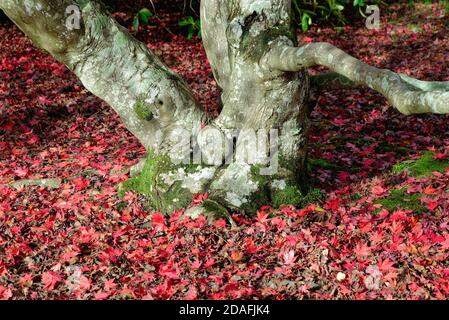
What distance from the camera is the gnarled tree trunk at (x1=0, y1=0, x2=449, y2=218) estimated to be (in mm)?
4371

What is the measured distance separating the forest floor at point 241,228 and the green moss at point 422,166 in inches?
0.5

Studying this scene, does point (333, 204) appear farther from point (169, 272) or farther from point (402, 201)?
point (169, 272)

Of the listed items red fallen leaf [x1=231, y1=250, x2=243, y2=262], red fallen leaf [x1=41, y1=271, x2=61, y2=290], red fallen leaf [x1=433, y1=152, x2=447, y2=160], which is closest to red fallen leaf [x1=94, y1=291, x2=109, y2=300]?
red fallen leaf [x1=41, y1=271, x2=61, y2=290]

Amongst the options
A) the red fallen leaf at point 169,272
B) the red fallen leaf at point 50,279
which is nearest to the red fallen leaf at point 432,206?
the red fallen leaf at point 169,272

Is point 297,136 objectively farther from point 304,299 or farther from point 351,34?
point 351,34

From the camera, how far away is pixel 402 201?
4734 millimetres

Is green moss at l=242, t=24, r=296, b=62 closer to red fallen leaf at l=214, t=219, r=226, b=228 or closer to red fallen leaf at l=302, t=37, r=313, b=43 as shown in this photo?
red fallen leaf at l=214, t=219, r=226, b=228

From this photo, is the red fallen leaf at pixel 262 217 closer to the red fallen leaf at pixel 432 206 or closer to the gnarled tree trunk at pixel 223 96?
the gnarled tree trunk at pixel 223 96

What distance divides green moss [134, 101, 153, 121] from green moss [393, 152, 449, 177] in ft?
8.32

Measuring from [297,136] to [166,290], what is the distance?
1.78 metres

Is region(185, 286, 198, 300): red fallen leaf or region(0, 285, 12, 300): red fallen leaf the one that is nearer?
region(185, 286, 198, 300): red fallen leaf

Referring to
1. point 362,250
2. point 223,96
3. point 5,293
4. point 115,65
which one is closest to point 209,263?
point 362,250

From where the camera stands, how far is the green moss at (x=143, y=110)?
4797 millimetres

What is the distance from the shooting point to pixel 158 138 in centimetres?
495
